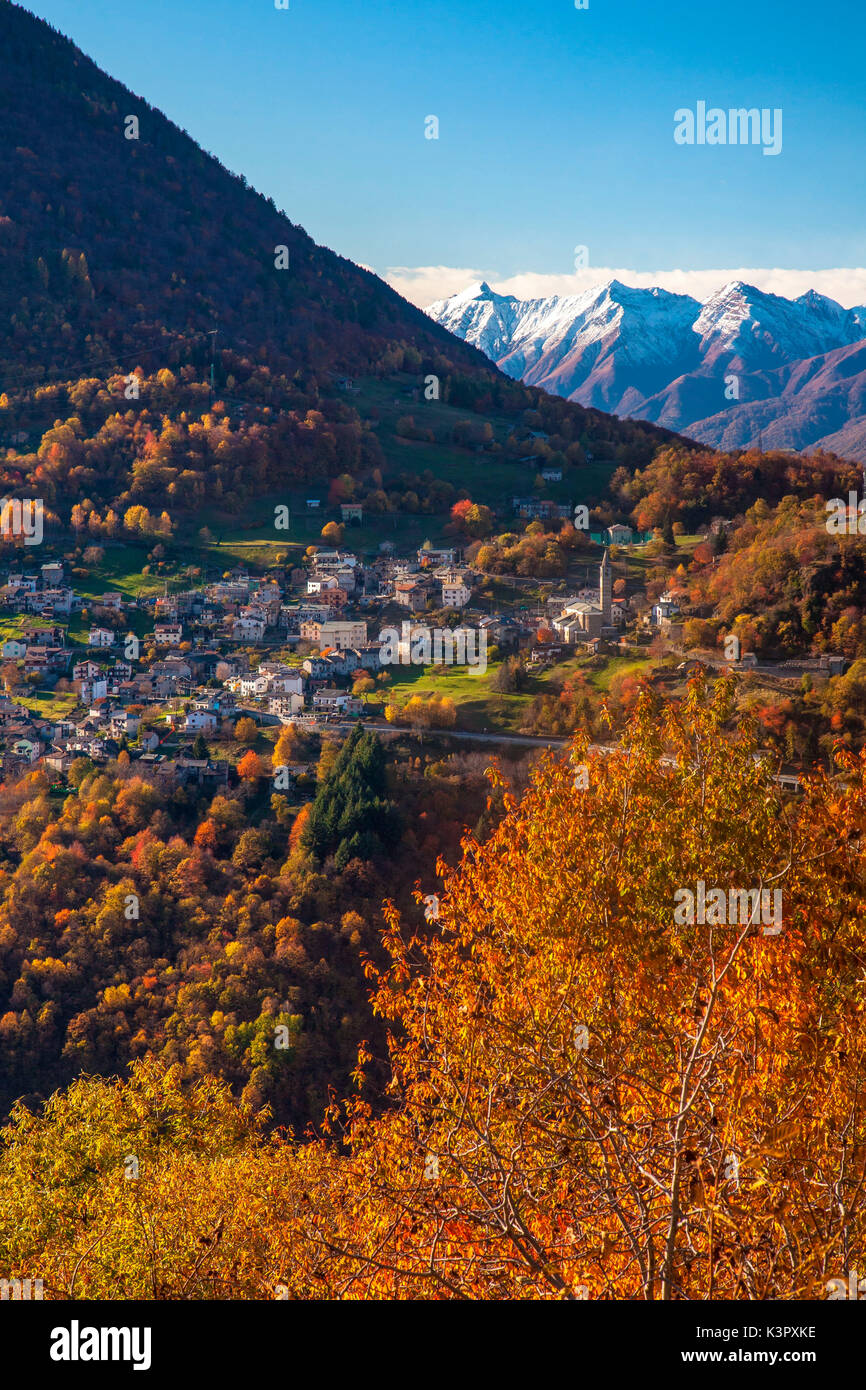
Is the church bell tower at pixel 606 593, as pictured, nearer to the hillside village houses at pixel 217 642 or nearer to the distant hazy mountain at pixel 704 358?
the hillside village houses at pixel 217 642

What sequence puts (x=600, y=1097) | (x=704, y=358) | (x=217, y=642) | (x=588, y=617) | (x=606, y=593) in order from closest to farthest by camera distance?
1. (x=600, y=1097)
2. (x=588, y=617)
3. (x=606, y=593)
4. (x=217, y=642)
5. (x=704, y=358)

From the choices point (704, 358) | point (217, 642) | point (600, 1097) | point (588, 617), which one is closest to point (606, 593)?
point (588, 617)

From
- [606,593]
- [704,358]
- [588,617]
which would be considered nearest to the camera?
[588,617]

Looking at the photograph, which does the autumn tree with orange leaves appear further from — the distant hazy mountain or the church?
the distant hazy mountain

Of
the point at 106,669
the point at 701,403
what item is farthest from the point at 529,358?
the point at 106,669

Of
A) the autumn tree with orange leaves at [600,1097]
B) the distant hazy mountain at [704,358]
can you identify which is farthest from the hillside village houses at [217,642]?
the distant hazy mountain at [704,358]

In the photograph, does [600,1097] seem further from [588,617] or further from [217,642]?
[217,642]
